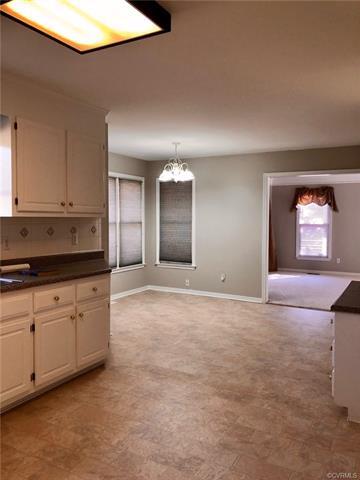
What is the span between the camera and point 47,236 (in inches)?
142

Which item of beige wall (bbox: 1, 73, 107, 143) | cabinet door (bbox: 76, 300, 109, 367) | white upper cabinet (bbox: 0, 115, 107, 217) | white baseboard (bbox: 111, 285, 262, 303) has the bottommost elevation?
white baseboard (bbox: 111, 285, 262, 303)

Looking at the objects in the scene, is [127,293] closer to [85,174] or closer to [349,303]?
[85,174]

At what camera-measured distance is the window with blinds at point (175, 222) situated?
22.8 feet

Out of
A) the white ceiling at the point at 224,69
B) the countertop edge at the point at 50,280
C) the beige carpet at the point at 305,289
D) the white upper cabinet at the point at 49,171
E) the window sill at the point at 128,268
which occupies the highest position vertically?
the white ceiling at the point at 224,69

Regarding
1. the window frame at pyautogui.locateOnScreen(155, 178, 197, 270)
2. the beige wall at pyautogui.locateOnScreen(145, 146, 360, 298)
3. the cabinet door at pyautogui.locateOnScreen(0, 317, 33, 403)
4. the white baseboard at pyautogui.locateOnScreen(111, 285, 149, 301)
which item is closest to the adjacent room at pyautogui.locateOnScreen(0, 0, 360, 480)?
the cabinet door at pyautogui.locateOnScreen(0, 317, 33, 403)

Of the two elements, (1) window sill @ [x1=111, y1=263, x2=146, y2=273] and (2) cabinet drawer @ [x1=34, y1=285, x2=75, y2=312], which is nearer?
(2) cabinet drawer @ [x1=34, y1=285, x2=75, y2=312]

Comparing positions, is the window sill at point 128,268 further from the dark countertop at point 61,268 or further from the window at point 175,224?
the dark countertop at point 61,268

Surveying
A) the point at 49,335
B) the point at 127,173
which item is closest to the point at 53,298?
the point at 49,335

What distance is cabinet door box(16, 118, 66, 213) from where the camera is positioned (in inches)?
116

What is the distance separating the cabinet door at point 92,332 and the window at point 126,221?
9.61 ft

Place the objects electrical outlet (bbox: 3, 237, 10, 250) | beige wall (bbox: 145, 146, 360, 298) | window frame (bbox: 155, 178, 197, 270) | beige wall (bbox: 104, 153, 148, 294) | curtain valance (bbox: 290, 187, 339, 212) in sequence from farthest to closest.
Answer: curtain valance (bbox: 290, 187, 339, 212)
window frame (bbox: 155, 178, 197, 270)
beige wall (bbox: 104, 153, 148, 294)
beige wall (bbox: 145, 146, 360, 298)
electrical outlet (bbox: 3, 237, 10, 250)

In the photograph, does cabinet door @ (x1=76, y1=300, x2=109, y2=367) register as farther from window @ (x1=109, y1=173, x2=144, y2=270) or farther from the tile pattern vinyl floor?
window @ (x1=109, y1=173, x2=144, y2=270)
